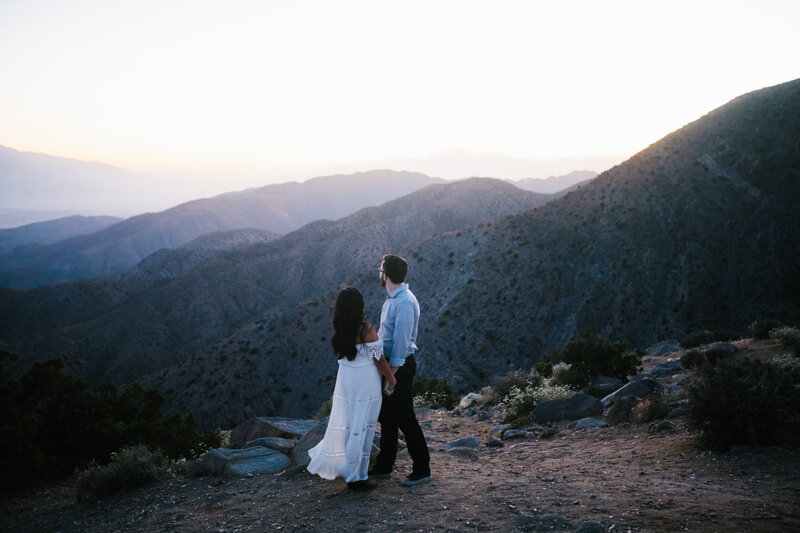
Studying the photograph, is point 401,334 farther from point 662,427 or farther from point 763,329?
point 763,329

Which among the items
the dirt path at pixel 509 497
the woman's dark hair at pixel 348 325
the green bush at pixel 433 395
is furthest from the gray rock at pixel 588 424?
the woman's dark hair at pixel 348 325

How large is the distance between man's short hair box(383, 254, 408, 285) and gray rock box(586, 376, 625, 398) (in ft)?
24.9

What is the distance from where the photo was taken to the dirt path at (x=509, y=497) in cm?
439

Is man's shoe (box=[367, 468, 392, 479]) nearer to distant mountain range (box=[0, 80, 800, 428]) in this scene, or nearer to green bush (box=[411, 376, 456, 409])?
green bush (box=[411, 376, 456, 409])

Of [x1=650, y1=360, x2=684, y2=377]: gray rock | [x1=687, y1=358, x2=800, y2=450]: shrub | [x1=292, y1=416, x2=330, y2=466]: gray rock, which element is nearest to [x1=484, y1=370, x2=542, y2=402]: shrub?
[x1=650, y1=360, x2=684, y2=377]: gray rock

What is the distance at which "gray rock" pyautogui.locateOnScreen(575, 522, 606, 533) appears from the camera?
4.02 m

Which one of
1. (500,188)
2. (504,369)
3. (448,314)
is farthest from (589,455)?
(500,188)

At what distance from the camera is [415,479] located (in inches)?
221

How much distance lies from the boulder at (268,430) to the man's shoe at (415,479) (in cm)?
370

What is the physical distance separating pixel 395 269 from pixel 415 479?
98.5 inches

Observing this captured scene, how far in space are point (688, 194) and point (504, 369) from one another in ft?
56.5

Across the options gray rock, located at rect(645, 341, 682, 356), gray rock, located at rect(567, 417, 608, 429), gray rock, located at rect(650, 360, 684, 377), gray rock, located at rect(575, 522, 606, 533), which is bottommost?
gray rock, located at rect(645, 341, 682, 356)

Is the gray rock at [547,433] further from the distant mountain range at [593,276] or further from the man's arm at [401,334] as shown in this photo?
the distant mountain range at [593,276]

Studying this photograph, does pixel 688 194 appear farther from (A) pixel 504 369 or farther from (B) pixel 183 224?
(B) pixel 183 224
